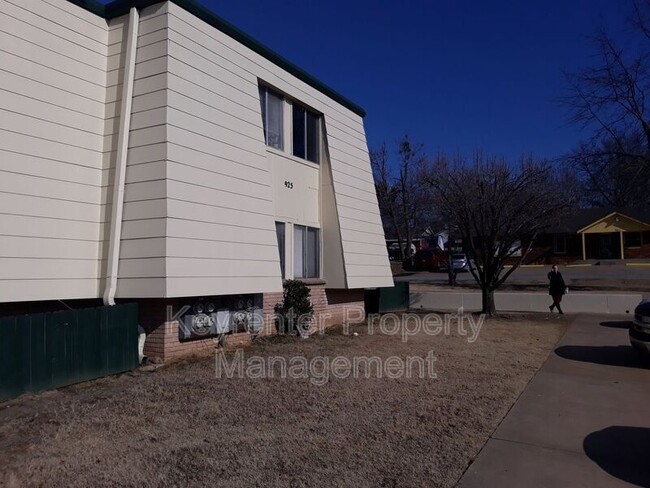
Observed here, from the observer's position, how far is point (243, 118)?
10.5 metres

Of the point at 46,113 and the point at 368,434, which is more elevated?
Answer: the point at 46,113

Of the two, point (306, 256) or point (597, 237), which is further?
point (597, 237)

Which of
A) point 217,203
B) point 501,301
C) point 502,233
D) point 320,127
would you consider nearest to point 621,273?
point 501,301

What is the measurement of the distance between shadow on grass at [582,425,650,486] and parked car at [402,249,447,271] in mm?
34849

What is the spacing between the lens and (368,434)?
540cm

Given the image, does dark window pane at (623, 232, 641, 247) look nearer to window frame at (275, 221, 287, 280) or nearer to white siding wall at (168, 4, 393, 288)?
white siding wall at (168, 4, 393, 288)

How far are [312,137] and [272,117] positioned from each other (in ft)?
5.67

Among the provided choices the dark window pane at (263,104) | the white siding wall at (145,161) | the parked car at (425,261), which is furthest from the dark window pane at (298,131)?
the parked car at (425,261)

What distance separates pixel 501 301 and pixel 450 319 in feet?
15.4

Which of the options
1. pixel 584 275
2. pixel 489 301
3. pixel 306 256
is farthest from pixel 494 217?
pixel 584 275

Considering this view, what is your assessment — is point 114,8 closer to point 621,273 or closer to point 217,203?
point 217,203

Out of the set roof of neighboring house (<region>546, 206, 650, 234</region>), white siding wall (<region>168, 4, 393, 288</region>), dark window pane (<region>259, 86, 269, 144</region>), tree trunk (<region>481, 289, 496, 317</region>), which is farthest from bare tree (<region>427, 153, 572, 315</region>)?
roof of neighboring house (<region>546, 206, 650, 234</region>)

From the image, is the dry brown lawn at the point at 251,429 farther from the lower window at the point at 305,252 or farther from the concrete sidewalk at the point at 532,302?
the concrete sidewalk at the point at 532,302

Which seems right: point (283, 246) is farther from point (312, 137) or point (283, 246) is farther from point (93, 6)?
point (93, 6)
